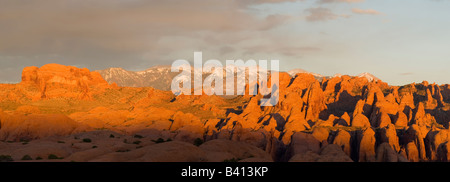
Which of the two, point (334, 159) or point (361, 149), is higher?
point (334, 159)

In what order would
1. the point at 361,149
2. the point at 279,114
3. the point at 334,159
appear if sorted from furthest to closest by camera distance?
the point at 279,114, the point at 361,149, the point at 334,159

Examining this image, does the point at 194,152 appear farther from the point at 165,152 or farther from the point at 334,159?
the point at 334,159

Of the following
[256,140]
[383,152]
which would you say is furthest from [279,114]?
[383,152]

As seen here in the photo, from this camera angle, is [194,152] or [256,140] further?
[256,140]

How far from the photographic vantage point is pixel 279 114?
621 ft

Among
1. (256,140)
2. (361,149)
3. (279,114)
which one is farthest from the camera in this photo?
(279,114)
